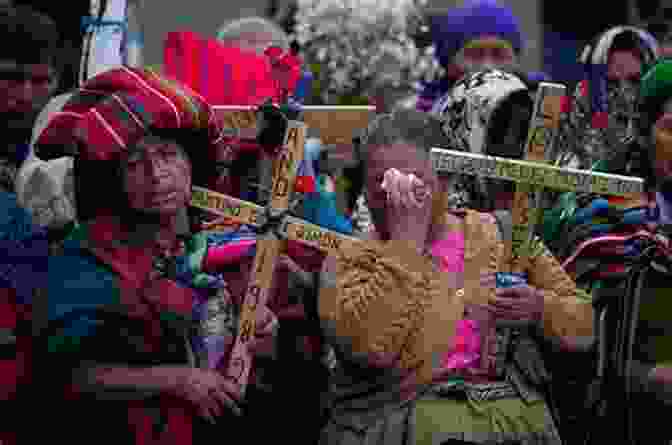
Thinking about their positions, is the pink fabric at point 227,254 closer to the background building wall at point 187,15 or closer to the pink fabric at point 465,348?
the pink fabric at point 465,348

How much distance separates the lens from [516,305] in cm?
334

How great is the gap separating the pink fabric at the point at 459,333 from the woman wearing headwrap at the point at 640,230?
0.50 meters

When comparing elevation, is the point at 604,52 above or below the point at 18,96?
above

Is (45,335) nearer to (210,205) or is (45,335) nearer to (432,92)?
(210,205)

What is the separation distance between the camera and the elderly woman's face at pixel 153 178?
3.29 meters

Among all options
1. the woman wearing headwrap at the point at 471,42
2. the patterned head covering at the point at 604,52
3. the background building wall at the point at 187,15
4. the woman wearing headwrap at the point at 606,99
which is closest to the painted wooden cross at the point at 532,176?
the woman wearing headwrap at the point at 606,99

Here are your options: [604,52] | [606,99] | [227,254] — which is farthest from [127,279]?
[604,52]

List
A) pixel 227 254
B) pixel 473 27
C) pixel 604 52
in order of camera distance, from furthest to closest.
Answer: pixel 473 27 < pixel 604 52 < pixel 227 254

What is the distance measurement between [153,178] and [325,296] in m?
0.55

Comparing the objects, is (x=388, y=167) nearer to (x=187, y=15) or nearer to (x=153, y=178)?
(x=153, y=178)

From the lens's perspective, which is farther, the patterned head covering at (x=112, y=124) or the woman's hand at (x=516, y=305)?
the woman's hand at (x=516, y=305)

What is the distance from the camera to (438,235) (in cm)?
356

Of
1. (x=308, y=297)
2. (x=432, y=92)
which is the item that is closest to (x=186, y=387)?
(x=308, y=297)

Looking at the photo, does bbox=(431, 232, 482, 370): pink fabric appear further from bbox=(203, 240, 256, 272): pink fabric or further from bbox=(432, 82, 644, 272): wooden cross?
bbox=(203, 240, 256, 272): pink fabric
